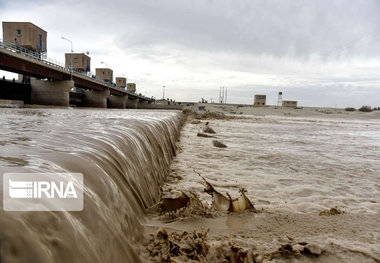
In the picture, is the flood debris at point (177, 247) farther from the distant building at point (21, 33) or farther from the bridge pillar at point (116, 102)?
the bridge pillar at point (116, 102)

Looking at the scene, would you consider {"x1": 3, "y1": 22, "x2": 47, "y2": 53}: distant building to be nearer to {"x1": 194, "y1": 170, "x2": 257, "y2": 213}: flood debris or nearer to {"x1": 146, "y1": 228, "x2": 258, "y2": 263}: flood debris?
{"x1": 194, "y1": 170, "x2": 257, "y2": 213}: flood debris

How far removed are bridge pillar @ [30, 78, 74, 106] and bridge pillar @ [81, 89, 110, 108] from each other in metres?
12.6

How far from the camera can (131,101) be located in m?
69.7

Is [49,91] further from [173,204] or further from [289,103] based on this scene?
[289,103]

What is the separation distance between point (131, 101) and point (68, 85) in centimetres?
3687

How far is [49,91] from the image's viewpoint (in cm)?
3256

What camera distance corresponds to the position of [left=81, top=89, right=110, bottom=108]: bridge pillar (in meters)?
45.5

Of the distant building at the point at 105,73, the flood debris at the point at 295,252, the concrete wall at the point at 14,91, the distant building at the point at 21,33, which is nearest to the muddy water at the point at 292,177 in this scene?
the flood debris at the point at 295,252

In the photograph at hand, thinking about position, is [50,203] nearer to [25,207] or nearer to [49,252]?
[25,207]

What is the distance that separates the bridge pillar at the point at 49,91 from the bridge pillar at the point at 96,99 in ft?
41.4

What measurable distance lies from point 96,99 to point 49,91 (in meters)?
13.0

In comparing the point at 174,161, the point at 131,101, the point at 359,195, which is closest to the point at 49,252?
the point at 359,195

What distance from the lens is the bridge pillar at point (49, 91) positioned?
32344 mm

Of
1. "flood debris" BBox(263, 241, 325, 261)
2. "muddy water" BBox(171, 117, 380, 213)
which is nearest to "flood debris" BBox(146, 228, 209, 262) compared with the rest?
"flood debris" BBox(263, 241, 325, 261)
